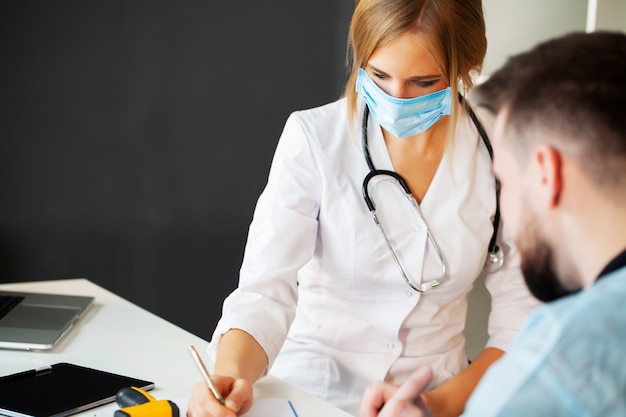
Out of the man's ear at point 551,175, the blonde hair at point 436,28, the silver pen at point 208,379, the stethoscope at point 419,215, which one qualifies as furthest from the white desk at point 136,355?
the blonde hair at point 436,28

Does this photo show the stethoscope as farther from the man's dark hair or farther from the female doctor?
the man's dark hair

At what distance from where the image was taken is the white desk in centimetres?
135

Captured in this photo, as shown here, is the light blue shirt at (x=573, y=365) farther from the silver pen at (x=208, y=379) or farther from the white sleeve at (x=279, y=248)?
the white sleeve at (x=279, y=248)

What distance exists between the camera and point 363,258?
1.66 metres

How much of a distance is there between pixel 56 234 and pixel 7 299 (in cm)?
117

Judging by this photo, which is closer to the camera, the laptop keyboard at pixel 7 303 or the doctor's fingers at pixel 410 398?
the doctor's fingers at pixel 410 398

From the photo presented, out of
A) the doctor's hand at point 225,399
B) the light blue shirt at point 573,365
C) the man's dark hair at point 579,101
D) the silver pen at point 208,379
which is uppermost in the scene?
the man's dark hair at point 579,101

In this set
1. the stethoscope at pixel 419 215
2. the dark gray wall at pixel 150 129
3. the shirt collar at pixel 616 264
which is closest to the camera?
the shirt collar at pixel 616 264

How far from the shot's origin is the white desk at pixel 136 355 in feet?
4.43

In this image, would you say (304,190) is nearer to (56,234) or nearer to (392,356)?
(392,356)

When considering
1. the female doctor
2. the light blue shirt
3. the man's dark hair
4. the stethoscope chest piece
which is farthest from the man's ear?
the stethoscope chest piece

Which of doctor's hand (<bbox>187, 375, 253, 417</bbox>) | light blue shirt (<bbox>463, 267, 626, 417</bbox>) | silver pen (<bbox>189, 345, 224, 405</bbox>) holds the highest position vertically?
light blue shirt (<bbox>463, 267, 626, 417</bbox>)

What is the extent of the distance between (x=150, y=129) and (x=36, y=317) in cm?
139

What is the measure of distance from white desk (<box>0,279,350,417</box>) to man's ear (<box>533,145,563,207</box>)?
24.1 inches
